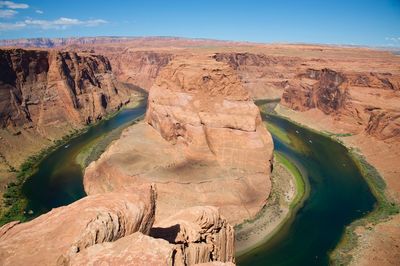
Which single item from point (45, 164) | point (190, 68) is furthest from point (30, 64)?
point (190, 68)

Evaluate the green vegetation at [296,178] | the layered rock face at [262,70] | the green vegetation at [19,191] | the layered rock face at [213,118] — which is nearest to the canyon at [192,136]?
the layered rock face at [213,118]

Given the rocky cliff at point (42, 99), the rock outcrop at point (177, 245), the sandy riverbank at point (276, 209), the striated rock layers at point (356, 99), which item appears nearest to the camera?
the rock outcrop at point (177, 245)

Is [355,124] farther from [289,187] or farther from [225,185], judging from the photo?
[225,185]

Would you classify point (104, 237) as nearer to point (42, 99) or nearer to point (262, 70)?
point (42, 99)

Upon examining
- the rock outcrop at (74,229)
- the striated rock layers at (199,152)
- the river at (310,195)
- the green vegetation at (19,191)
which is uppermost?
the rock outcrop at (74,229)

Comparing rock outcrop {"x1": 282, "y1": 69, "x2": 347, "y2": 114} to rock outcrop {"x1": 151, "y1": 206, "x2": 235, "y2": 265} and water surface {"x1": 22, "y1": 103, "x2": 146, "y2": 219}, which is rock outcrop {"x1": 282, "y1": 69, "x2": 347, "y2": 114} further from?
rock outcrop {"x1": 151, "y1": 206, "x2": 235, "y2": 265}

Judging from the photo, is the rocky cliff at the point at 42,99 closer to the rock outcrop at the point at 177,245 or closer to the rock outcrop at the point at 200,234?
the rock outcrop at the point at 200,234
